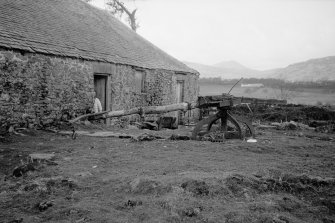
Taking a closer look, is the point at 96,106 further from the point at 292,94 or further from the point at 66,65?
the point at 292,94

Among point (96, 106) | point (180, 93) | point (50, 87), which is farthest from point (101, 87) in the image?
point (180, 93)

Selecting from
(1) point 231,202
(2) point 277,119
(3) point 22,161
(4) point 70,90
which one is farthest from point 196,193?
(2) point 277,119

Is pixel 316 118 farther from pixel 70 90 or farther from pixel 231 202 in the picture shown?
pixel 231 202

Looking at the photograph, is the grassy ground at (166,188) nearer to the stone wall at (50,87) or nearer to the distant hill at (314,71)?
the stone wall at (50,87)

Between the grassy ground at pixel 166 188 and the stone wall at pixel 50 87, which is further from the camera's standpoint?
the stone wall at pixel 50 87

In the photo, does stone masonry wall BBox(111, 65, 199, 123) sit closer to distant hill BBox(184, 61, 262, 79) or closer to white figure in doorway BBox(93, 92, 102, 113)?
white figure in doorway BBox(93, 92, 102, 113)

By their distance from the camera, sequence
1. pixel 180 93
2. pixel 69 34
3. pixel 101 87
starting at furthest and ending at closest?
pixel 180 93 → pixel 101 87 → pixel 69 34

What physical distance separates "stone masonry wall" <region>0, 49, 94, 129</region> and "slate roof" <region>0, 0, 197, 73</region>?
1.34 feet

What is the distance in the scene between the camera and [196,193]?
420cm

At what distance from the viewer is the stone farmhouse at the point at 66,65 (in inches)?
364

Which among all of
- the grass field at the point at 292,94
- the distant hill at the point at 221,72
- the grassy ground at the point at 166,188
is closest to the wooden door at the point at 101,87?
the grassy ground at the point at 166,188

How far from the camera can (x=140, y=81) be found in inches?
607

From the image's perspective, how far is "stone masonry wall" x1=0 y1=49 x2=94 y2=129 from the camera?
8955 mm

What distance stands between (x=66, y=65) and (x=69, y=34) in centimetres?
221
